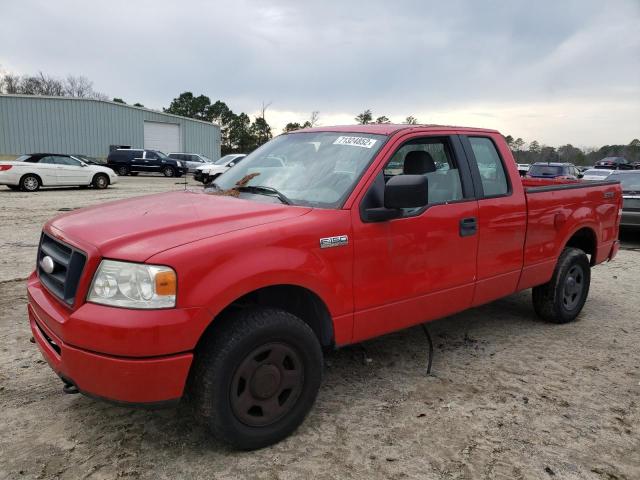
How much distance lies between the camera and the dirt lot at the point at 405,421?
2684 millimetres

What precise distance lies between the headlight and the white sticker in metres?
1.68

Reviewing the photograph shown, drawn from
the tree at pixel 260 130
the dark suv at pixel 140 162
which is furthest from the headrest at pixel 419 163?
the tree at pixel 260 130

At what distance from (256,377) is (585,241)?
4195 mm

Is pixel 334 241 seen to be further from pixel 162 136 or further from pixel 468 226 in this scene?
pixel 162 136

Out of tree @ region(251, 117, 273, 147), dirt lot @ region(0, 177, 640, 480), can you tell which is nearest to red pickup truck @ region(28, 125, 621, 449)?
dirt lot @ region(0, 177, 640, 480)

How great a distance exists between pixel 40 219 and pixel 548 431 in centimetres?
1136

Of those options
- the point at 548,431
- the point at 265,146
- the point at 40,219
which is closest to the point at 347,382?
the point at 548,431

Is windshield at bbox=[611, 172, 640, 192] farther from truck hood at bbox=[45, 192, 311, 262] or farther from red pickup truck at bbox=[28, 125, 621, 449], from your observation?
truck hood at bbox=[45, 192, 311, 262]

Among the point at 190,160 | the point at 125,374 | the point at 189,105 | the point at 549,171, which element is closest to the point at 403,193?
the point at 125,374

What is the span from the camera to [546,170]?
18578mm

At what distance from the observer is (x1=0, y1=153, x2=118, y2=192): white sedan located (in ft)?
60.8

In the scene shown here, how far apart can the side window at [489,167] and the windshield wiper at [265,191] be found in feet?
5.59

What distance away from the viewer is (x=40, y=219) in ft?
37.4

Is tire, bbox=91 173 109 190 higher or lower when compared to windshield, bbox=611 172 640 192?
lower
